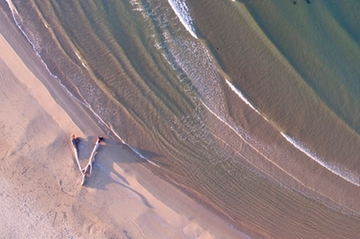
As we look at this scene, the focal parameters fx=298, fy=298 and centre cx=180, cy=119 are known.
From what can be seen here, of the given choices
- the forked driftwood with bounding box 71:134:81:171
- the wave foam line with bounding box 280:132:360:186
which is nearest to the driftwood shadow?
the forked driftwood with bounding box 71:134:81:171

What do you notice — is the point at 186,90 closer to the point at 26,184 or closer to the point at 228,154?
the point at 228,154

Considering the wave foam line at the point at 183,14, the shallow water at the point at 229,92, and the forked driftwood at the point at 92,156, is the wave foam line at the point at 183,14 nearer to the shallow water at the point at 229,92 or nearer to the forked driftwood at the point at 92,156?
the shallow water at the point at 229,92

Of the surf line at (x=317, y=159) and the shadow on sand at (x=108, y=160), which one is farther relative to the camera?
the surf line at (x=317, y=159)

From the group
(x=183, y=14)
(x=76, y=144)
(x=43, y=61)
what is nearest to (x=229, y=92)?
(x=183, y=14)

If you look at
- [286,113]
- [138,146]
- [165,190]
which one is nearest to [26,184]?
[138,146]

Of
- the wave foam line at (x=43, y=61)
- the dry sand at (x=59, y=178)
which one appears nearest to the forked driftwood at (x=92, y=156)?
the dry sand at (x=59, y=178)

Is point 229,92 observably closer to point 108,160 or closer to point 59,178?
point 108,160

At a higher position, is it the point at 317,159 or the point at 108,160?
the point at 108,160
